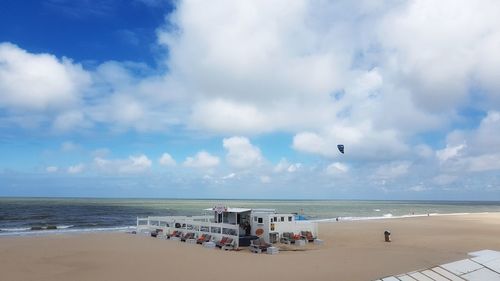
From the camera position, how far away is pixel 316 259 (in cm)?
1897

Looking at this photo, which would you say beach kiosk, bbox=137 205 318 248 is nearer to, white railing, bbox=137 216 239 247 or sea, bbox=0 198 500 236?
white railing, bbox=137 216 239 247

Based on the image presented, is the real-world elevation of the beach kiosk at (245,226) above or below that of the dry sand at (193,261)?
above

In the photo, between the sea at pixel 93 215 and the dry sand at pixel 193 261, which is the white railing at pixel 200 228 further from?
the sea at pixel 93 215

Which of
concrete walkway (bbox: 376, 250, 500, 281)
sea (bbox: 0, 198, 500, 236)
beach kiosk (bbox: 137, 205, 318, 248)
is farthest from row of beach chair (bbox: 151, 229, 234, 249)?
concrete walkway (bbox: 376, 250, 500, 281)

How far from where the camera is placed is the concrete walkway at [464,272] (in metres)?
9.73

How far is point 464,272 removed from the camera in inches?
394

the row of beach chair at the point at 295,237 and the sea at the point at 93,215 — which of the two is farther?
the sea at the point at 93,215

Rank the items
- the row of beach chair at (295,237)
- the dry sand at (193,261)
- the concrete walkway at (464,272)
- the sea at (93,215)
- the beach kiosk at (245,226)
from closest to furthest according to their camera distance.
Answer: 1. the concrete walkway at (464,272)
2. the dry sand at (193,261)
3. the beach kiosk at (245,226)
4. the row of beach chair at (295,237)
5. the sea at (93,215)

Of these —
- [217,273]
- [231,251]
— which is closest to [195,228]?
[231,251]

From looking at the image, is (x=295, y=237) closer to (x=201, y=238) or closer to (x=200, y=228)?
(x=201, y=238)

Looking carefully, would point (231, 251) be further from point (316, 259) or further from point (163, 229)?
point (163, 229)

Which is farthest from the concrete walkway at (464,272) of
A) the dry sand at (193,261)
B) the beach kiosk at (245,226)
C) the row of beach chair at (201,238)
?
the beach kiosk at (245,226)

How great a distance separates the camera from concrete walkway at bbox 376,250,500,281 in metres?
9.73

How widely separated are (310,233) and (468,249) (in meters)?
8.94
